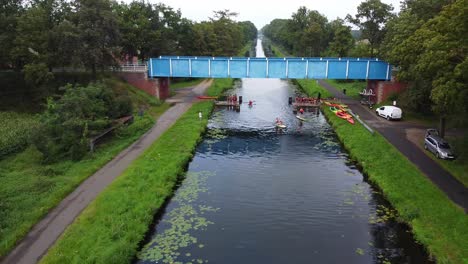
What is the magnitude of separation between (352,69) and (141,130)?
37399 millimetres

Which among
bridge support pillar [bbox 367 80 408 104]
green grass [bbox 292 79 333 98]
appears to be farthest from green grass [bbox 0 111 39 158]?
bridge support pillar [bbox 367 80 408 104]

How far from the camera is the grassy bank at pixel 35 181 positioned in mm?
23719

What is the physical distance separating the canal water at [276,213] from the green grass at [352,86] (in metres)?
32.4

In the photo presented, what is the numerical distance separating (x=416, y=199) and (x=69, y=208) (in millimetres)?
23542

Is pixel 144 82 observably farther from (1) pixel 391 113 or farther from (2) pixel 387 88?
(2) pixel 387 88

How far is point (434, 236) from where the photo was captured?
2325 centimetres

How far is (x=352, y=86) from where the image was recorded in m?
86.3

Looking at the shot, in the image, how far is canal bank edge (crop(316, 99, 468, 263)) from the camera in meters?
22.4

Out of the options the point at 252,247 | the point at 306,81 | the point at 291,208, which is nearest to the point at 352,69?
the point at 306,81

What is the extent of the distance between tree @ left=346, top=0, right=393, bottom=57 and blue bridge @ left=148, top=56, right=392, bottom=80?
16.6 m

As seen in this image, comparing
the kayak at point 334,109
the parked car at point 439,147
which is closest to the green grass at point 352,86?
the kayak at point 334,109

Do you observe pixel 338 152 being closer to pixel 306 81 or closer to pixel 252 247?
pixel 252 247

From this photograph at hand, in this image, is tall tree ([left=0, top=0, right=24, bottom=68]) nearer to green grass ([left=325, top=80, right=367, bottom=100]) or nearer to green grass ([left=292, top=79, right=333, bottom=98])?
green grass ([left=292, top=79, right=333, bottom=98])

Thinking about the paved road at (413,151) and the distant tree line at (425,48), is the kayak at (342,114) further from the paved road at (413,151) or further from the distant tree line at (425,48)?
the distant tree line at (425,48)
